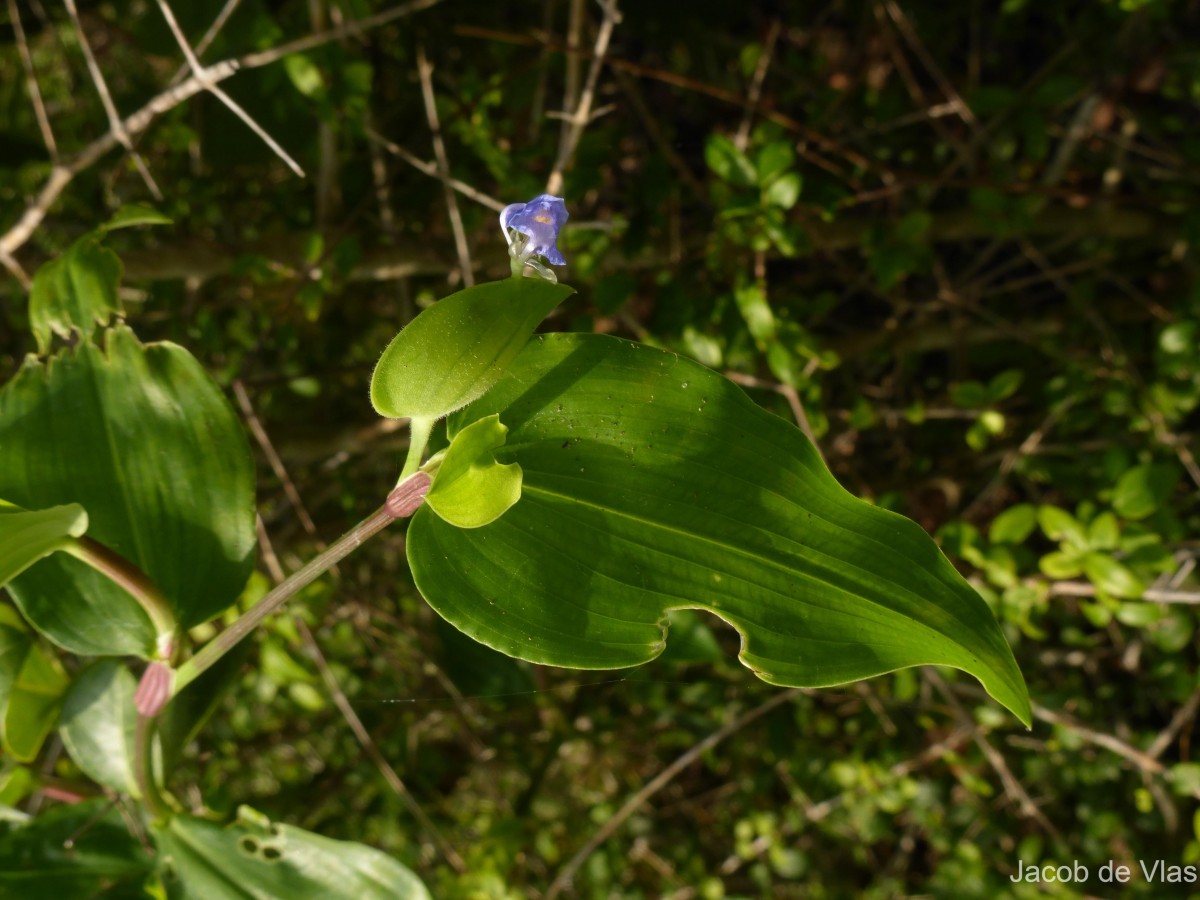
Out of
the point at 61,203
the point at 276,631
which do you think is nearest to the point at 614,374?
the point at 276,631

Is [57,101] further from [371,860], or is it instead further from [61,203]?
[371,860]

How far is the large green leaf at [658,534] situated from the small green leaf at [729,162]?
66 cm

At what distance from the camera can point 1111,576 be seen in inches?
55.1

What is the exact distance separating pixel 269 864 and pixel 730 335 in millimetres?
1026

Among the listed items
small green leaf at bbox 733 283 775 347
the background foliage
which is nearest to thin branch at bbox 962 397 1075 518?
the background foliage

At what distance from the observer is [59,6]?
2252 millimetres

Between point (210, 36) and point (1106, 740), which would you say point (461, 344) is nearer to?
point (210, 36)

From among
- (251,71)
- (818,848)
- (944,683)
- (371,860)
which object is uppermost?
(251,71)

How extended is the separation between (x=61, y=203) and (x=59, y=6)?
0.45 metres

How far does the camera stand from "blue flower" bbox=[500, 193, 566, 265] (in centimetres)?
88

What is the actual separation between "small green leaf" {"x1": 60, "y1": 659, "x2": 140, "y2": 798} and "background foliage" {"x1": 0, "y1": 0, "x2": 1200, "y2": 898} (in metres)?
0.22

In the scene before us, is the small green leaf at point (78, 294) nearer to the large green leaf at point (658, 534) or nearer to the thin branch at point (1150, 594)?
the large green leaf at point (658, 534)

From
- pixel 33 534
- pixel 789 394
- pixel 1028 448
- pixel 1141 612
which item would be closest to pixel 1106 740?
pixel 1141 612

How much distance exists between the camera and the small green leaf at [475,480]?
2.60ft
